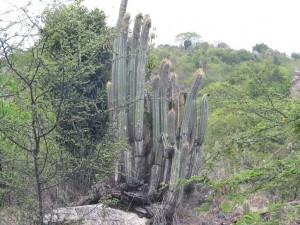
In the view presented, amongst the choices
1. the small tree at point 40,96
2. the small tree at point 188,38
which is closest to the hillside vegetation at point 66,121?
Result: the small tree at point 40,96

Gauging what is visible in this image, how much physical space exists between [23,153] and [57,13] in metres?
1.94

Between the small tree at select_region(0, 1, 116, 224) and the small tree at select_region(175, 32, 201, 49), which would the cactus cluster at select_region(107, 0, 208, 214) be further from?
the small tree at select_region(175, 32, 201, 49)

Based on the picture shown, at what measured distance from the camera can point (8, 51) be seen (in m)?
4.68

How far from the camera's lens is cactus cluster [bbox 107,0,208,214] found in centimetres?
916

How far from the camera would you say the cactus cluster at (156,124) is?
360 inches

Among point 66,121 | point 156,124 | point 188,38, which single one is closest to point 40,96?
point 66,121

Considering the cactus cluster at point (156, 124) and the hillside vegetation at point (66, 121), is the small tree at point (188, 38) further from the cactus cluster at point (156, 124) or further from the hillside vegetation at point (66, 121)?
the hillside vegetation at point (66, 121)

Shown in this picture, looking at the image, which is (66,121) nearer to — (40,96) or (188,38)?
(40,96)

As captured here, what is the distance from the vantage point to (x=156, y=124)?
9383mm

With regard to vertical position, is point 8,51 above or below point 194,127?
above

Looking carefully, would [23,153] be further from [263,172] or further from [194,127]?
[194,127]

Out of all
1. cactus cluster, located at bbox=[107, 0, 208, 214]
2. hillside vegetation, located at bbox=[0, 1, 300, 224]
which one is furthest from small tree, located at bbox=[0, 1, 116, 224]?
cactus cluster, located at bbox=[107, 0, 208, 214]

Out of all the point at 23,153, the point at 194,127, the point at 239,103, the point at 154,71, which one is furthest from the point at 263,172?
the point at 154,71

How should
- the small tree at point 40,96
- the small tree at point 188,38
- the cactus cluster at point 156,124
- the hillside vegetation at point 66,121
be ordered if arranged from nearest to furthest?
the hillside vegetation at point 66,121
the small tree at point 40,96
the cactus cluster at point 156,124
the small tree at point 188,38
